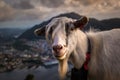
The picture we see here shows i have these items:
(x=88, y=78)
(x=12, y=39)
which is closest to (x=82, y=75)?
(x=88, y=78)

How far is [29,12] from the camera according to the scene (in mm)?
4289

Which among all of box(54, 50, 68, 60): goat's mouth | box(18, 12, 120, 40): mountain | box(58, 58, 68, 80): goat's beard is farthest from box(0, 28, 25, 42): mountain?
box(54, 50, 68, 60): goat's mouth

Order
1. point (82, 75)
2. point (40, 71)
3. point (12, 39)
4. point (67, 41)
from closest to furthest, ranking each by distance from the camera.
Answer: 1. point (67, 41)
2. point (82, 75)
3. point (40, 71)
4. point (12, 39)

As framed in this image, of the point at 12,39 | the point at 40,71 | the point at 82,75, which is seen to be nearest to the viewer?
→ the point at 82,75

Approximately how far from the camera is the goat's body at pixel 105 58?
71.4 inches

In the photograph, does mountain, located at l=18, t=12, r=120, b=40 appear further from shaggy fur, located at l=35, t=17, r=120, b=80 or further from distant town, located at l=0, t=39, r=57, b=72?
shaggy fur, located at l=35, t=17, r=120, b=80

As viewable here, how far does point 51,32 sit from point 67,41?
0.12 meters

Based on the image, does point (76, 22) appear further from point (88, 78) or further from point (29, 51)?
point (29, 51)

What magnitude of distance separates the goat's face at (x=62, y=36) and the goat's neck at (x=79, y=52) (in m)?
0.04

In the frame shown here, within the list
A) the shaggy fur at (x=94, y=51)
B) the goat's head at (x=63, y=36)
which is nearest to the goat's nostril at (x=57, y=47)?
the goat's head at (x=63, y=36)

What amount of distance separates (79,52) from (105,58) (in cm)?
16

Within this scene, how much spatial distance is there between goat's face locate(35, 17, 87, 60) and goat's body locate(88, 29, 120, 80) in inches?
6.0

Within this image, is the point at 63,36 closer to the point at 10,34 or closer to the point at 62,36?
the point at 62,36

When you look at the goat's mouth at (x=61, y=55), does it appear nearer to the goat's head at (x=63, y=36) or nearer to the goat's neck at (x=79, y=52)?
the goat's head at (x=63, y=36)
